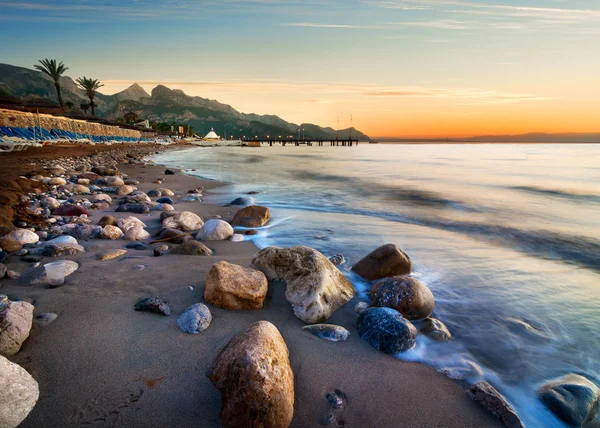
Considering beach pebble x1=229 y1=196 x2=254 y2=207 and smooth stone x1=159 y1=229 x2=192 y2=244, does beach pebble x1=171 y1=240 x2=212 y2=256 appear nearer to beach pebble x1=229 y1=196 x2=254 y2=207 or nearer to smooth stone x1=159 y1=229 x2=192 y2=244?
smooth stone x1=159 y1=229 x2=192 y2=244

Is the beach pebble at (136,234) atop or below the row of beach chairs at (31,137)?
below

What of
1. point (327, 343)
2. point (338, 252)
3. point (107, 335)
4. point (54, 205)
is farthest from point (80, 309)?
point (54, 205)

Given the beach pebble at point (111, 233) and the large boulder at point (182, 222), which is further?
the large boulder at point (182, 222)

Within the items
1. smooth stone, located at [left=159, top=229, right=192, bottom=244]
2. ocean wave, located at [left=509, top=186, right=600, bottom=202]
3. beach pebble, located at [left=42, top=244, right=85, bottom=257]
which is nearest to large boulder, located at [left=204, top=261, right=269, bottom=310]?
smooth stone, located at [left=159, top=229, right=192, bottom=244]

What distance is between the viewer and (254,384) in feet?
6.59

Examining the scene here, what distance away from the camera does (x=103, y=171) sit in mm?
14367

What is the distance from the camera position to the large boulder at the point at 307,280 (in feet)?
11.0

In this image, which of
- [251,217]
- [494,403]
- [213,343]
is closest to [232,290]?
[213,343]

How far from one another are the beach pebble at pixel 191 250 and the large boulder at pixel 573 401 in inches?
172

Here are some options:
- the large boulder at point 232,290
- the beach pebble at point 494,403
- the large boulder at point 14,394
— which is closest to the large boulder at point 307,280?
the large boulder at point 232,290

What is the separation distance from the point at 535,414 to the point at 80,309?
423 cm

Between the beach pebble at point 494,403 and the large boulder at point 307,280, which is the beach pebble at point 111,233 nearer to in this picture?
the large boulder at point 307,280

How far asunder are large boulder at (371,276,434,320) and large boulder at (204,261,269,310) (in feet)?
4.70

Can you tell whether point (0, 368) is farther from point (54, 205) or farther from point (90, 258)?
point (54, 205)
